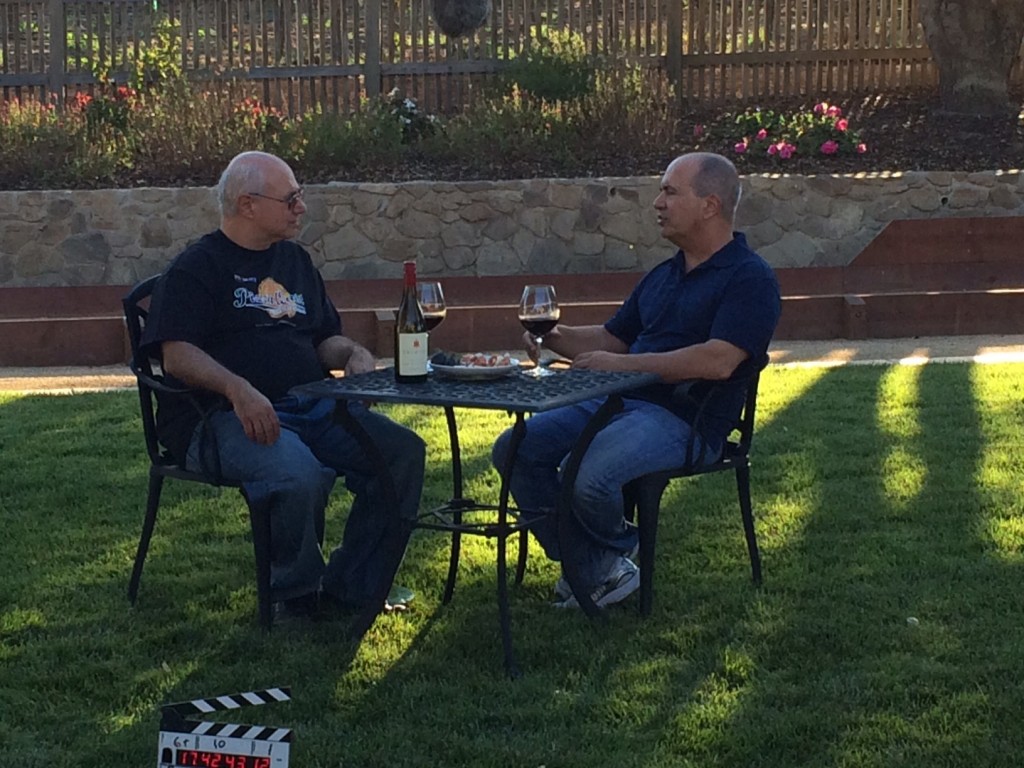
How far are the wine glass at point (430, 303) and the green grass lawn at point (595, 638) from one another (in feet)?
2.83

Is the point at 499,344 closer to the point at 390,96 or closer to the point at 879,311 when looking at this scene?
the point at 879,311

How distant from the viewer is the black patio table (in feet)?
12.5

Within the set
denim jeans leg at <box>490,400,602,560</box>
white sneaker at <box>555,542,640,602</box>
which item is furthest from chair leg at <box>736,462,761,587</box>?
denim jeans leg at <box>490,400,602,560</box>

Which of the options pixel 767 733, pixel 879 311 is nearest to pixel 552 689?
pixel 767 733

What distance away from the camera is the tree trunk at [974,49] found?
44.3 feet

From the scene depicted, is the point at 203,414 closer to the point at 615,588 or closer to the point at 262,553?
the point at 262,553

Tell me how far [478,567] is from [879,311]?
5.80 metres

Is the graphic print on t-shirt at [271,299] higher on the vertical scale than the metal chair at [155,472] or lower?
higher

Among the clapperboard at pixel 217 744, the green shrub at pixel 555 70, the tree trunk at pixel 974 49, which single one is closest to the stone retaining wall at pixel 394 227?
the green shrub at pixel 555 70

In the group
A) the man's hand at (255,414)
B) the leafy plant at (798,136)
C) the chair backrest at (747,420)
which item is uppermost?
the leafy plant at (798,136)

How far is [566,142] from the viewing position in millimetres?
12586

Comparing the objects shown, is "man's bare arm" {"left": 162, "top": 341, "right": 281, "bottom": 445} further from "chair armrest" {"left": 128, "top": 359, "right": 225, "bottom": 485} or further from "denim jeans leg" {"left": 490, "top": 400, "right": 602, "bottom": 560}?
"denim jeans leg" {"left": 490, "top": 400, "right": 602, "bottom": 560}

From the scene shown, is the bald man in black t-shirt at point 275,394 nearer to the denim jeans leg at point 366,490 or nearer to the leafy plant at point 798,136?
the denim jeans leg at point 366,490

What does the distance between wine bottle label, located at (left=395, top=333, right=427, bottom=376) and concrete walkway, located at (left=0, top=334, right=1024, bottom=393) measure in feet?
15.2
